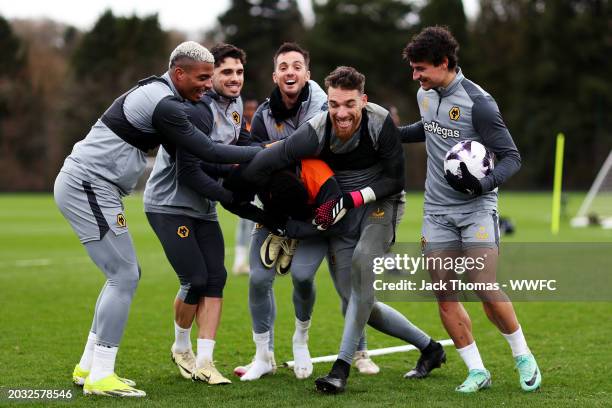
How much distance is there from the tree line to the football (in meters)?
42.9

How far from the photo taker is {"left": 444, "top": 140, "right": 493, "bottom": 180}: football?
19.2ft

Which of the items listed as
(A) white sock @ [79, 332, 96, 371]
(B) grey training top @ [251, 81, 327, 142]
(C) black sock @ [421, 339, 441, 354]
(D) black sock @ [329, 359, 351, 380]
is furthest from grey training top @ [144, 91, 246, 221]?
(C) black sock @ [421, 339, 441, 354]

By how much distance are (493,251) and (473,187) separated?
50cm

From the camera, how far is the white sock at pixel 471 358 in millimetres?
6148

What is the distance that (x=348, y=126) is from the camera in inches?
235

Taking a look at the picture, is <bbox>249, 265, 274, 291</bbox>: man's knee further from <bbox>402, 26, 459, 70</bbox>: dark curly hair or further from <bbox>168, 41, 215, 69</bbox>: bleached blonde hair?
<bbox>402, 26, 459, 70</bbox>: dark curly hair

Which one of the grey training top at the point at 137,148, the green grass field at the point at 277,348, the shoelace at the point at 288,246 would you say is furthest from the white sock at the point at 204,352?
the grey training top at the point at 137,148

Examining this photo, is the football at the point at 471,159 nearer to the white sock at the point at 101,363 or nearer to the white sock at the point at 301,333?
the white sock at the point at 301,333

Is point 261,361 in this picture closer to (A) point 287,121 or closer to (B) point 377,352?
(B) point 377,352

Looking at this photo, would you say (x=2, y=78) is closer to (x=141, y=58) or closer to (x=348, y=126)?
(x=141, y=58)

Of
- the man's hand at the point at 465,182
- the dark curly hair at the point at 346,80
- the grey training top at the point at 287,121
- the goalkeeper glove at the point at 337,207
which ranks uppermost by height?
the dark curly hair at the point at 346,80

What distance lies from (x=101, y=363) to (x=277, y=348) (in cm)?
217
